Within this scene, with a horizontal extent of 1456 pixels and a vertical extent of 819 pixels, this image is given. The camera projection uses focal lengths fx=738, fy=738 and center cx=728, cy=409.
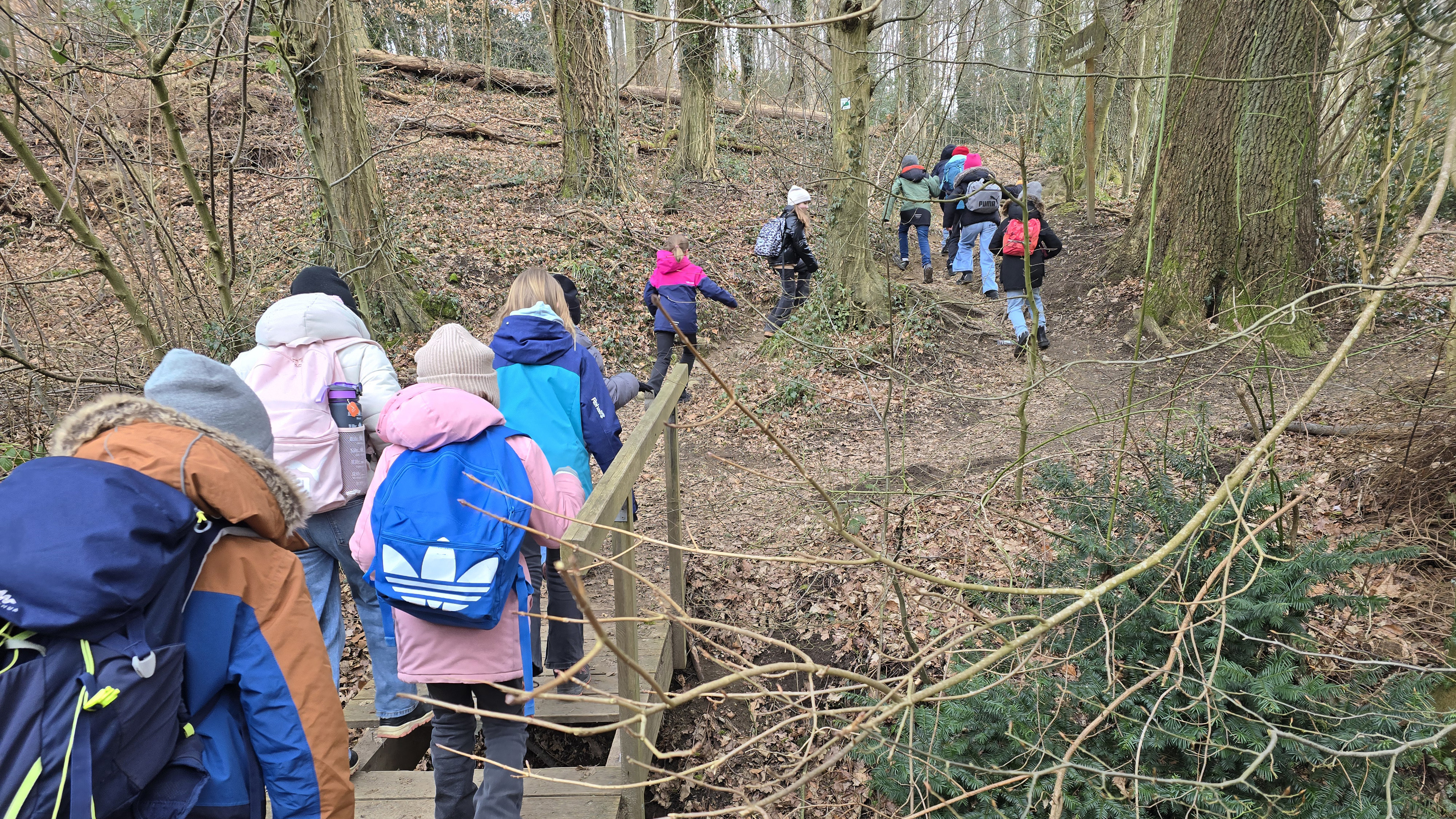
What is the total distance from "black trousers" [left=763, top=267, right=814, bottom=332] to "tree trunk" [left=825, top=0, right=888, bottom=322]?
389mm

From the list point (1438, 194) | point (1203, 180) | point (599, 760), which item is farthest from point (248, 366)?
point (1203, 180)

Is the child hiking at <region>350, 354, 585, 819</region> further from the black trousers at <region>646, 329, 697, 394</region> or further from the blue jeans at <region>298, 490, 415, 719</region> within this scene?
the black trousers at <region>646, 329, 697, 394</region>

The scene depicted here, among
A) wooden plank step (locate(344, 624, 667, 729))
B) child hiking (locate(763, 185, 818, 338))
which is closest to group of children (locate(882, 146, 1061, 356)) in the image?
child hiking (locate(763, 185, 818, 338))

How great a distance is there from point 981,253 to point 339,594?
936cm

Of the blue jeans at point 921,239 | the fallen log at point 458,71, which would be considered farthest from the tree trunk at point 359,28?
the blue jeans at point 921,239

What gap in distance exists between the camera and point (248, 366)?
312 centimetres

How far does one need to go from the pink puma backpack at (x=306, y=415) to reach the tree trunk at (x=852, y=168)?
634cm

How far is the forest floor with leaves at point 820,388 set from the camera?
12.9 ft

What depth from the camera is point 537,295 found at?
11.8ft

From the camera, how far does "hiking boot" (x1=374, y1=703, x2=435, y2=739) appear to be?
3396mm

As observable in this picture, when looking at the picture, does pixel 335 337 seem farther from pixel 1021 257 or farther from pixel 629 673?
pixel 1021 257

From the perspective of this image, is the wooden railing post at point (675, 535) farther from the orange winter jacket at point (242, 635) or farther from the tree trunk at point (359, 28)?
the tree trunk at point (359, 28)

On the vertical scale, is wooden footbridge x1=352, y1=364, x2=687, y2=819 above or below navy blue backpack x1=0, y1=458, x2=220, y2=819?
below

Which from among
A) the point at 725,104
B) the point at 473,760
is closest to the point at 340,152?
the point at 473,760
